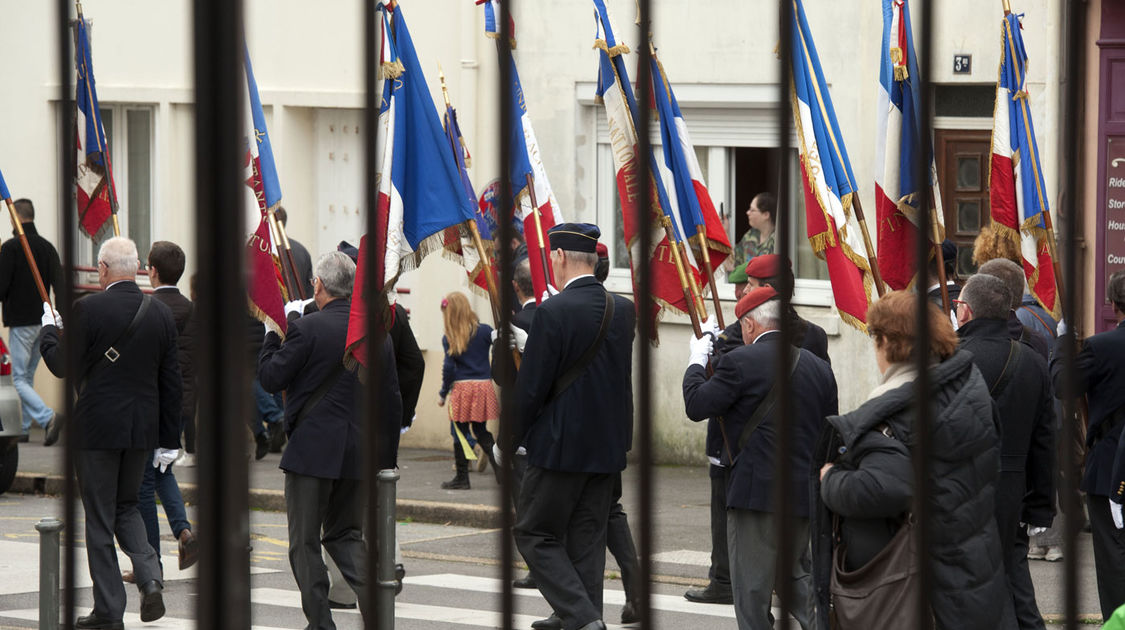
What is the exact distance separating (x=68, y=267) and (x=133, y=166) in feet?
48.1

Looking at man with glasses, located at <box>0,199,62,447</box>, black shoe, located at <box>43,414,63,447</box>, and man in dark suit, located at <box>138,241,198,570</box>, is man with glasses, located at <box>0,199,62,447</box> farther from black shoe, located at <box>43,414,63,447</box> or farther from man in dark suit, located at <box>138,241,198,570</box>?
man in dark suit, located at <box>138,241,198,570</box>

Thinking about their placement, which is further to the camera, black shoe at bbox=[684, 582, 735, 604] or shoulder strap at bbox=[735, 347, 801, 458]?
black shoe at bbox=[684, 582, 735, 604]

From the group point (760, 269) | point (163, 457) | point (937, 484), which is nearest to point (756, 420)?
point (760, 269)

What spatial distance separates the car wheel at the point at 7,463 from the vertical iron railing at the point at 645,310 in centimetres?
1101

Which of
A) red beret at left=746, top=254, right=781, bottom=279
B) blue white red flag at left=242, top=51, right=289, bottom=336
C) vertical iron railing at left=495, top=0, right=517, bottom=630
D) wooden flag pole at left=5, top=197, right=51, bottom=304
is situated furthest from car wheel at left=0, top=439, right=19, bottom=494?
vertical iron railing at left=495, top=0, right=517, bottom=630

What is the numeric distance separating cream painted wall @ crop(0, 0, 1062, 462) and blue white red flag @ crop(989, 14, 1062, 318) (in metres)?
1.89

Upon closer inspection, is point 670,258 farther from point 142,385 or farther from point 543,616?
point 142,385

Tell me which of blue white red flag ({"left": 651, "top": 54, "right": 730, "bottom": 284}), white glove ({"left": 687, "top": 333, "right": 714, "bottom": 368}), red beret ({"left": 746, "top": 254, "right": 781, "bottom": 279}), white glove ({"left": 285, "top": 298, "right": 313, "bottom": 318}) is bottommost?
white glove ({"left": 687, "top": 333, "right": 714, "bottom": 368})

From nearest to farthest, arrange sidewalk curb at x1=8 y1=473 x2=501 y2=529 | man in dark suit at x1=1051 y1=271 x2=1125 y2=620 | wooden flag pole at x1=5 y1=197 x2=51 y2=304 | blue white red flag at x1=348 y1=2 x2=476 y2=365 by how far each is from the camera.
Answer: wooden flag pole at x1=5 y1=197 x2=51 y2=304 < man in dark suit at x1=1051 y1=271 x2=1125 y2=620 < blue white red flag at x1=348 y1=2 x2=476 y2=365 < sidewalk curb at x1=8 y1=473 x2=501 y2=529

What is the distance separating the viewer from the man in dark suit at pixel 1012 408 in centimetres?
694

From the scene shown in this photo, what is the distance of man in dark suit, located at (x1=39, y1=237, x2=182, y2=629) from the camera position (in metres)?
7.83

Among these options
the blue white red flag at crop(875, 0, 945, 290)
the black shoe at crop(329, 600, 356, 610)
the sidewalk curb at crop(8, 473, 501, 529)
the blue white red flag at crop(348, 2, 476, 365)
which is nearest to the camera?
the blue white red flag at crop(348, 2, 476, 365)

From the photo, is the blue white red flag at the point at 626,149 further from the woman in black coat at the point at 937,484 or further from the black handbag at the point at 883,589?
the black handbag at the point at 883,589

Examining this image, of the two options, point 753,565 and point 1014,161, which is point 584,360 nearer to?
point 753,565
